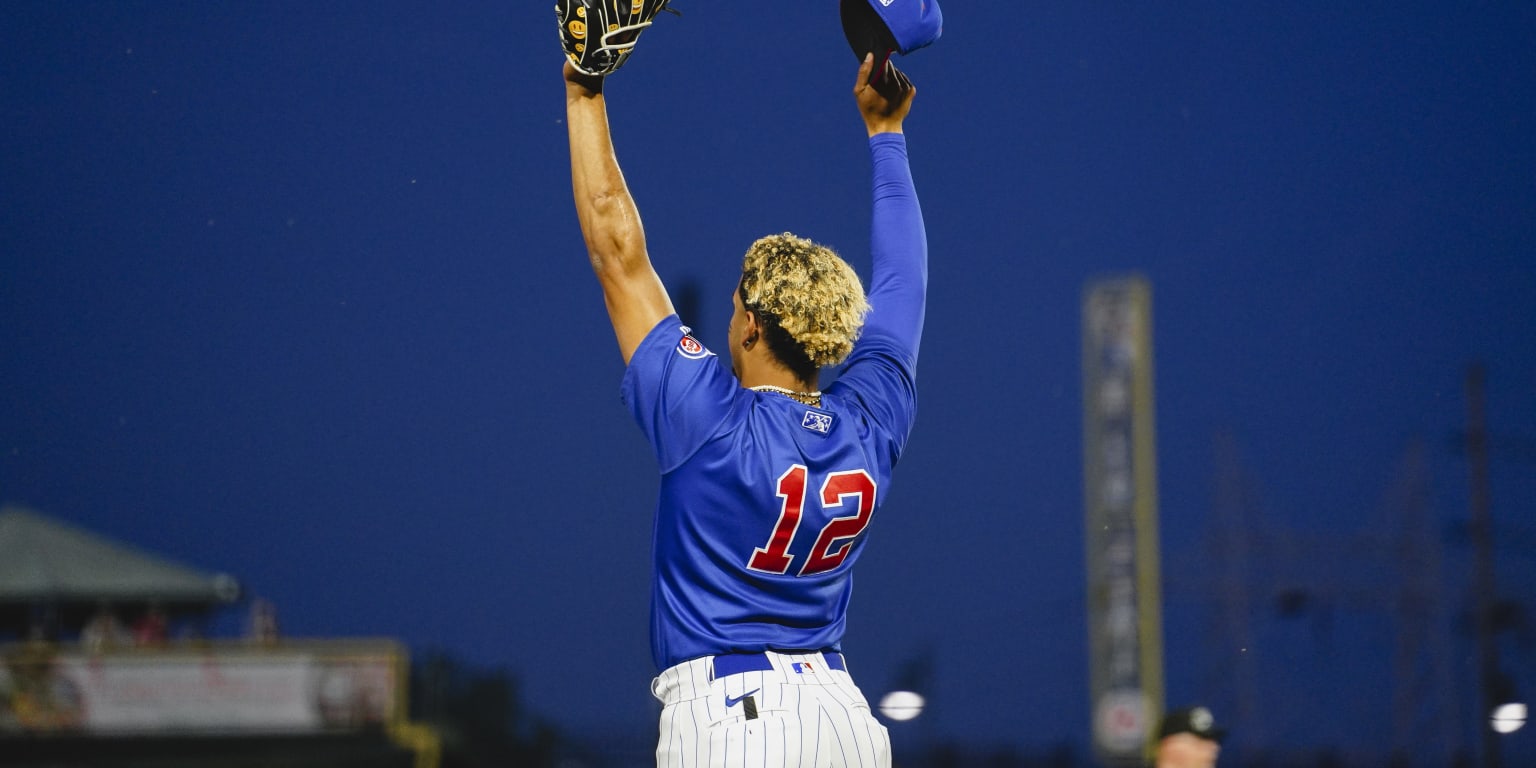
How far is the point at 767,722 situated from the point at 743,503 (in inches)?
14.8

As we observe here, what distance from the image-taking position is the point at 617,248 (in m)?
2.72

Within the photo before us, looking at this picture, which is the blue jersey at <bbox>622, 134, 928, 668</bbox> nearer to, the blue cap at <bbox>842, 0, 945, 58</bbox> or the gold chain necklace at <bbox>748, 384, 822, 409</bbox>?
the gold chain necklace at <bbox>748, 384, 822, 409</bbox>

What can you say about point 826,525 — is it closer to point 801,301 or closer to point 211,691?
point 801,301

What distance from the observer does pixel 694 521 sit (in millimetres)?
2658

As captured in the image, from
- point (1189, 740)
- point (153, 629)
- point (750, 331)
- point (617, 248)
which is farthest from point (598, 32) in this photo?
point (153, 629)

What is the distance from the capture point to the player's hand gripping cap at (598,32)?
299cm

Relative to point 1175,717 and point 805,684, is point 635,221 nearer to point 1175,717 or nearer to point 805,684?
point 805,684

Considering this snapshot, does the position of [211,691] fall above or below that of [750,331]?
above

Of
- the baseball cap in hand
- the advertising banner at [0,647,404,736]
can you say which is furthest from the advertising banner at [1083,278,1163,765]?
the baseball cap in hand

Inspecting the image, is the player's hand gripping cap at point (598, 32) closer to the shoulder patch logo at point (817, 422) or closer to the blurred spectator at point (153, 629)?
the shoulder patch logo at point (817, 422)

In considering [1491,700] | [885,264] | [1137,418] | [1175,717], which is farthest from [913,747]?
[885,264]

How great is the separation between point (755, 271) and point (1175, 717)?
9.32ft

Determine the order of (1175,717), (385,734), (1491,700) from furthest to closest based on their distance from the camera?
(1491,700) → (385,734) → (1175,717)

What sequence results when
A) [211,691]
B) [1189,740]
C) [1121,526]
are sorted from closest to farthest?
1. [1189,740]
2. [211,691]
3. [1121,526]
